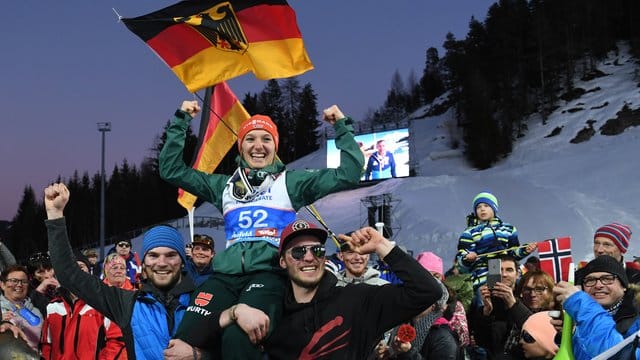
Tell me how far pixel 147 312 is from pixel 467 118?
5720cm

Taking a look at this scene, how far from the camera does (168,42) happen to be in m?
7.10

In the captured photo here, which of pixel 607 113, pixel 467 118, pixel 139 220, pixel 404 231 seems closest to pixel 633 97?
pixel 607 113

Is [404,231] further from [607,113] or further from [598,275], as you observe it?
[598,275]

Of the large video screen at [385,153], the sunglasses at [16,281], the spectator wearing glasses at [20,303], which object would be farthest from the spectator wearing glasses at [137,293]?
the large video screen at [385,153]

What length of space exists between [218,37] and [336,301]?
Answer: 168 inches

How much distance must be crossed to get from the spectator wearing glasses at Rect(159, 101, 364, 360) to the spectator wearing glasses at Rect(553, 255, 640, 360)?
64.6 inches

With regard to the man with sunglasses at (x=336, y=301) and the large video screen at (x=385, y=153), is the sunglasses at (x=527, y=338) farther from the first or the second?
the large video screen at (x=385, y=153)

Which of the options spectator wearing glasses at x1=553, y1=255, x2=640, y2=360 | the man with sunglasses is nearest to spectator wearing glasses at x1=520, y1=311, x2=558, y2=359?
spectator wearing glasses at x1=553, y1=255, x2=640, y2=360

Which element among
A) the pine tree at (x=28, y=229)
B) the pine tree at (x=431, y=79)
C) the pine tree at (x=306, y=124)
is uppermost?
the pine tree at (x=431, y=79)

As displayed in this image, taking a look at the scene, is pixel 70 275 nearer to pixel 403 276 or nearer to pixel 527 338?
pixel 403 276

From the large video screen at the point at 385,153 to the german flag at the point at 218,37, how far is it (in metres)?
33.7

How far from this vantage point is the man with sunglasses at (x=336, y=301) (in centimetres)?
368

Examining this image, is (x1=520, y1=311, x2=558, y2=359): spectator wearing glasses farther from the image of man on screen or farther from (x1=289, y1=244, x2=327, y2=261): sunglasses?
the image of man on screen

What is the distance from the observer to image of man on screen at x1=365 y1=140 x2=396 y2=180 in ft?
136
